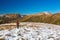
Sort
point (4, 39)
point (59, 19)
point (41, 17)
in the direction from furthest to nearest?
point (41, 17) < point (59, 19) < point (4, 39)

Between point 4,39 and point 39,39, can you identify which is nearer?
point 4,39

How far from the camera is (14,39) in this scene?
12539 millimetres

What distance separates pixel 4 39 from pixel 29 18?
4234cm

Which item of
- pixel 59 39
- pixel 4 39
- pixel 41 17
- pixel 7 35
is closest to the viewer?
pixel 4 39

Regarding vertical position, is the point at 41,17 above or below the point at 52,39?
above

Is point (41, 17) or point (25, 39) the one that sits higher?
point (41, 17)

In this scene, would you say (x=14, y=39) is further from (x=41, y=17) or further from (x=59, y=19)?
(x=41, y=17)

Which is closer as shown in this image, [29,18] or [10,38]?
[10,38]

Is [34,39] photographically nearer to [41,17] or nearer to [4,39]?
[4,39]

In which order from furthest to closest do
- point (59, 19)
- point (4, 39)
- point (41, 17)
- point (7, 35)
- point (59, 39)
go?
point (41, 17), point (59, 19), point (59, 39), point (7, 35), point (4, 39)

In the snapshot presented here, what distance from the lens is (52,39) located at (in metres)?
14.2

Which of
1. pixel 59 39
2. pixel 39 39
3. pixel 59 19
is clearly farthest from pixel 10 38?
pixel 59 19

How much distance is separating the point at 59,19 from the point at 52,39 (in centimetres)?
3305

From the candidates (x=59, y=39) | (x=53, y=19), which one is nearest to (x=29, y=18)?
(x=53, y=19)
